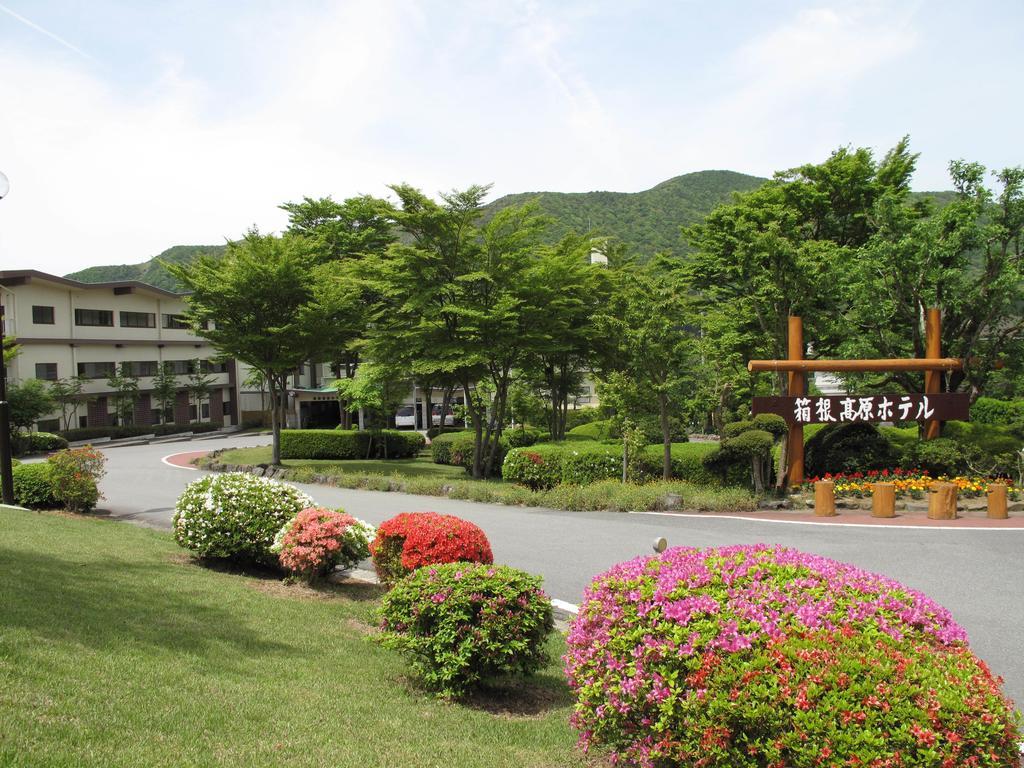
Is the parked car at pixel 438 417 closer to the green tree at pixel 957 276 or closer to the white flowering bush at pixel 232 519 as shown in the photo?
the green tree at pixel 957 276

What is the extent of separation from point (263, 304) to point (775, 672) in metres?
26.9

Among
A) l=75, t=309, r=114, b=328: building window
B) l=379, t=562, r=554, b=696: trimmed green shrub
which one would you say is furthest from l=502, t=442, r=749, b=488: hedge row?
l=75, t=309, r=114, b=328: building window

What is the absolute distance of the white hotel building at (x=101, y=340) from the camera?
40312 mm

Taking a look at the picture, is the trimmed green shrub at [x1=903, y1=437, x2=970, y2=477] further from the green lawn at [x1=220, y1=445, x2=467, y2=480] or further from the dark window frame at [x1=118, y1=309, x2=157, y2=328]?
the dark window frame at [x1=118, y1=309, x2=157, y2=328]

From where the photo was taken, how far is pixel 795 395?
17.9m

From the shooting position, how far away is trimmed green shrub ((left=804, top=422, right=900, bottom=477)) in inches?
734

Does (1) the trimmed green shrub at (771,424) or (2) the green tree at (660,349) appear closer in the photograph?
(1) the trimmed green shrub at (771,424)

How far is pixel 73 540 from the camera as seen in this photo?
11523 millimetres

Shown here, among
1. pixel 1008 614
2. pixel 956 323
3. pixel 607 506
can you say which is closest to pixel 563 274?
pixel 607 506

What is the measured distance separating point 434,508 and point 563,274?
9462mm

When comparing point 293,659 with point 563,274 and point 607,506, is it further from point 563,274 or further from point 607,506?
point 563,274

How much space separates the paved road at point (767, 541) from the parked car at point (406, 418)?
109 feet

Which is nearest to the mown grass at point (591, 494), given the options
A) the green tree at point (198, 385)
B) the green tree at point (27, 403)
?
the green tree at point (27, 403)

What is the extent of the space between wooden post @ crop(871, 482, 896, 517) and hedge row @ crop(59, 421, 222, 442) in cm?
3967
